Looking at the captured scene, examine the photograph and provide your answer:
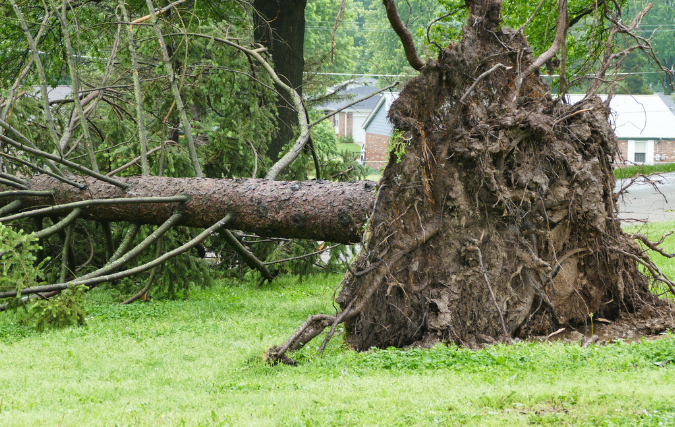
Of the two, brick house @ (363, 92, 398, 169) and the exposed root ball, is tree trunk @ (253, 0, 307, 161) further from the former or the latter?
brick house @ (363, 92, 398, 169)

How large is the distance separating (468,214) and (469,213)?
0.04 feet

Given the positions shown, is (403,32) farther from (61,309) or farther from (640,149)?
(640,149)

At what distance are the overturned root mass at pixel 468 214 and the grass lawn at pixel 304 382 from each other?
1.53ft

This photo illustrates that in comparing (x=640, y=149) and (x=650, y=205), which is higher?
(x=640, y=149)

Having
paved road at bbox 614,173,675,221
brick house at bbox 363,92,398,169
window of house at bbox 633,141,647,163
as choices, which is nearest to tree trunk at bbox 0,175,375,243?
paved road at bbox 614,173,675,221

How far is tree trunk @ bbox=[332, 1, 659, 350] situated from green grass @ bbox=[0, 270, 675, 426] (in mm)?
433

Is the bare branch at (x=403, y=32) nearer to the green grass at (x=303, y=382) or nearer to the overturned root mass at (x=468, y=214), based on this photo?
the overturned root mass at (x=468, y=214)

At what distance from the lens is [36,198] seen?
25.9 ft

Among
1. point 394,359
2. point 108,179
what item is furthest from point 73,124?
point 394,359

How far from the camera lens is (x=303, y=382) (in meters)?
4.35

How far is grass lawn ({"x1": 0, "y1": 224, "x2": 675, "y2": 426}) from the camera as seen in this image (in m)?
3.45

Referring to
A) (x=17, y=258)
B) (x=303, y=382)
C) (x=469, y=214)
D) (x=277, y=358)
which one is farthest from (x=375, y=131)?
(x=303, y=382)

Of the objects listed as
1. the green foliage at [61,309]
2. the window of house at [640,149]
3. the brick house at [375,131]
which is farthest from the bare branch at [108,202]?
the window of house at [640,149]

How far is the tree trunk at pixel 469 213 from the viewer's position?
5.39 m
